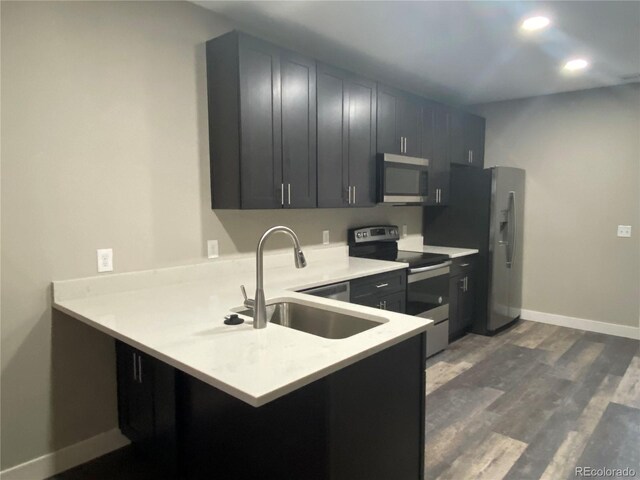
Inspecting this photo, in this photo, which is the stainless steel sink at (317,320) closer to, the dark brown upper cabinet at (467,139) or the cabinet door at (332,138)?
the cabinet door at (332,138)

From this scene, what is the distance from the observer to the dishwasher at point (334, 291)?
258cm

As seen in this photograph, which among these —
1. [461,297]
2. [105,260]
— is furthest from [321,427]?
[461,297]

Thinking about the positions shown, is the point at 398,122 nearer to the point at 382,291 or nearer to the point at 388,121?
the point at 388,121

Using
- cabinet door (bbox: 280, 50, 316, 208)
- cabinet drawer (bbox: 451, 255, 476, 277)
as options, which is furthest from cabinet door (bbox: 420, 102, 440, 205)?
cabinet door (bbox: 280, 50, 316, 208)

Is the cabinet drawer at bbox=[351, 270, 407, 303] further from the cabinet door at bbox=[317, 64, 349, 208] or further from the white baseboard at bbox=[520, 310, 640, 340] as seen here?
the white baseboard at bbox=[520, 310, 640, 340]

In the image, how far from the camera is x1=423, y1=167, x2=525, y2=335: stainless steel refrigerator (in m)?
4.18

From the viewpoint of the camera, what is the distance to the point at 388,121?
140 inches

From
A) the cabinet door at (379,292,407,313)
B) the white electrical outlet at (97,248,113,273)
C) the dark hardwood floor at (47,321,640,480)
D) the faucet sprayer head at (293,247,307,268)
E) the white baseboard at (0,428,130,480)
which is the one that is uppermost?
the faucet sprayer head at (293,247,307,268)

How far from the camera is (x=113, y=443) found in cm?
237

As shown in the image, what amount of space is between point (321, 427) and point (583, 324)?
429cm

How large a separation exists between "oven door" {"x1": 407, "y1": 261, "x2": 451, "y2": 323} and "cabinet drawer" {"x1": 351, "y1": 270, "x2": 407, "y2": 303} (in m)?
0.11

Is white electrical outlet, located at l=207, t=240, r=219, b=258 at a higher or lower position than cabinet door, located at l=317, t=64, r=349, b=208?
lower

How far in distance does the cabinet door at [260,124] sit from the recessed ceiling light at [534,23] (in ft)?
5.39

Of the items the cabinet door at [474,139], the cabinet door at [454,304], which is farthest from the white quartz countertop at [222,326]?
the cabinet door at [474,139]
